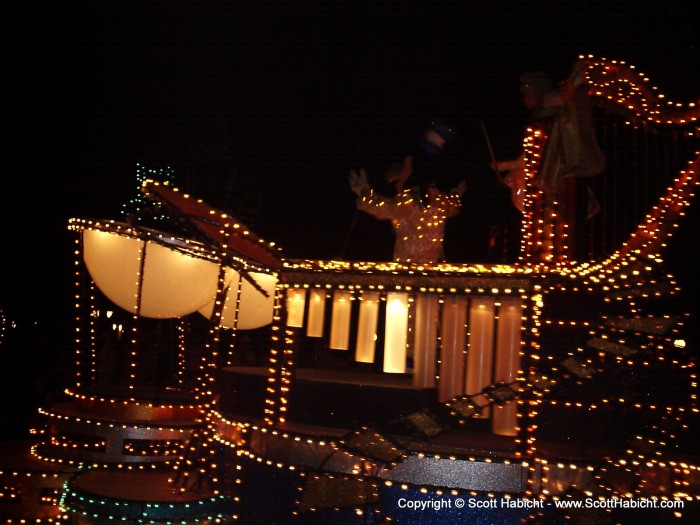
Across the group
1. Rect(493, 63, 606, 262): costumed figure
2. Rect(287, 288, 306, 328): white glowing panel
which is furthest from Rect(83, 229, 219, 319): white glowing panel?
Rect(493, 63, 606, 262): costumed figure

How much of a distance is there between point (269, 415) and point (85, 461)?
2.81 metres

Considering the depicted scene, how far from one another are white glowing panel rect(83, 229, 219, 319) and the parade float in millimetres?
601

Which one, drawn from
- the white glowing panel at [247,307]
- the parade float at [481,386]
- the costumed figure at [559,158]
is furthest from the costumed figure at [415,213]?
the white glowing panel at [247,307]

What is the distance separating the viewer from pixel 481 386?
5801mm

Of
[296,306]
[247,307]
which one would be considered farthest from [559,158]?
[247,307]

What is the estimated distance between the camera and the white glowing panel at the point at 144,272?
8203 millimetres

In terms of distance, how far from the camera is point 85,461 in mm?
7723

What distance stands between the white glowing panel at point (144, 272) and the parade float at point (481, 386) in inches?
23.7

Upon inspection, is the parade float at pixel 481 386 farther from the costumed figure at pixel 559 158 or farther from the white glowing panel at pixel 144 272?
the white glowing panel at pixel 144 272

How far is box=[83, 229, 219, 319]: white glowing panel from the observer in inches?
323

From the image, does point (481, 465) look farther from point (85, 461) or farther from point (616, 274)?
point (85, 461)

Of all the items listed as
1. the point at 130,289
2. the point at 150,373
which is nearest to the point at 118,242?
the point at 130,289

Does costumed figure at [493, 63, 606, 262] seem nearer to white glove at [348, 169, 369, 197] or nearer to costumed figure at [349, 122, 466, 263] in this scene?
costumed figure at [349, 122, 466, 263]

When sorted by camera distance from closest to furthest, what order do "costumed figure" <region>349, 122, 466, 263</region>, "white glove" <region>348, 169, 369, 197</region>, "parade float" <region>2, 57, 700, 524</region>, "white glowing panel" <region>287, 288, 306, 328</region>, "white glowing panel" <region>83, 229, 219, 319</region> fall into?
"parade float" <region>2, 57, 700, 524</region>, "white glowing panel" <region>287, 288, 306, 328</region>, "costumed figure" <region>349, 122, 466, 263</region>, "white glove" <region>348, 169, 369, 197</region>, "white glowing panel" <region>83, 229, 219, 319</region>
